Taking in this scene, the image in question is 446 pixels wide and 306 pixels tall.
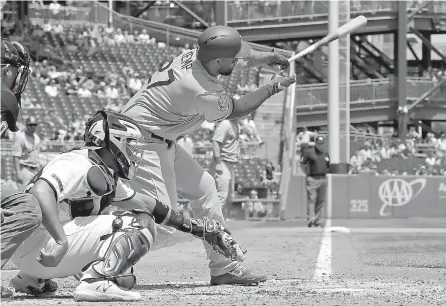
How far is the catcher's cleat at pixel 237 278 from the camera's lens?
7172 mm

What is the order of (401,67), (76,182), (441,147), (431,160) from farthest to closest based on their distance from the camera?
(401,67) → (441,147) → (431,160) → (76,182)

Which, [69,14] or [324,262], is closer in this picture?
[324,262]

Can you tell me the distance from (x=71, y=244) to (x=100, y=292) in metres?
0.36

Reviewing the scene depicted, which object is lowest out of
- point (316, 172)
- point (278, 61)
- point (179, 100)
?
point (316, 172)

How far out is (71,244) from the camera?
5.84 metres

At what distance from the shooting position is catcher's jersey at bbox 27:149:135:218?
5543 mm

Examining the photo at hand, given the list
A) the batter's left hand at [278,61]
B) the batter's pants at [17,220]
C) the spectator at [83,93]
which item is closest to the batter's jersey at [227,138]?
the batter's left hand at [278,61]

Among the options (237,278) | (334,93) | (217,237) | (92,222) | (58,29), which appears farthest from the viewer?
(58,29)

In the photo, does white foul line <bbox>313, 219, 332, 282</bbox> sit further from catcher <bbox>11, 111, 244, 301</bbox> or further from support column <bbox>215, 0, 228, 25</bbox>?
support column <bbox>215, 0, 228, 25</bbox>

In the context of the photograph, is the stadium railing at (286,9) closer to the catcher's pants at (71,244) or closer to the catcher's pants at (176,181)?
the catcher's pants at (176,181)

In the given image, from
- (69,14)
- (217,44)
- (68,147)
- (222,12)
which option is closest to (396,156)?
(68,147)

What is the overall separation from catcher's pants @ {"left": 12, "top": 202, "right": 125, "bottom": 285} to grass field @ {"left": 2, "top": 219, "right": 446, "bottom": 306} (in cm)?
20

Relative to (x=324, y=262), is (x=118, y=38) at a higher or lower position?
Result: higher

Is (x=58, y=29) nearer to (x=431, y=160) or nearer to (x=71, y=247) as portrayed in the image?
(x=431, y=160)
